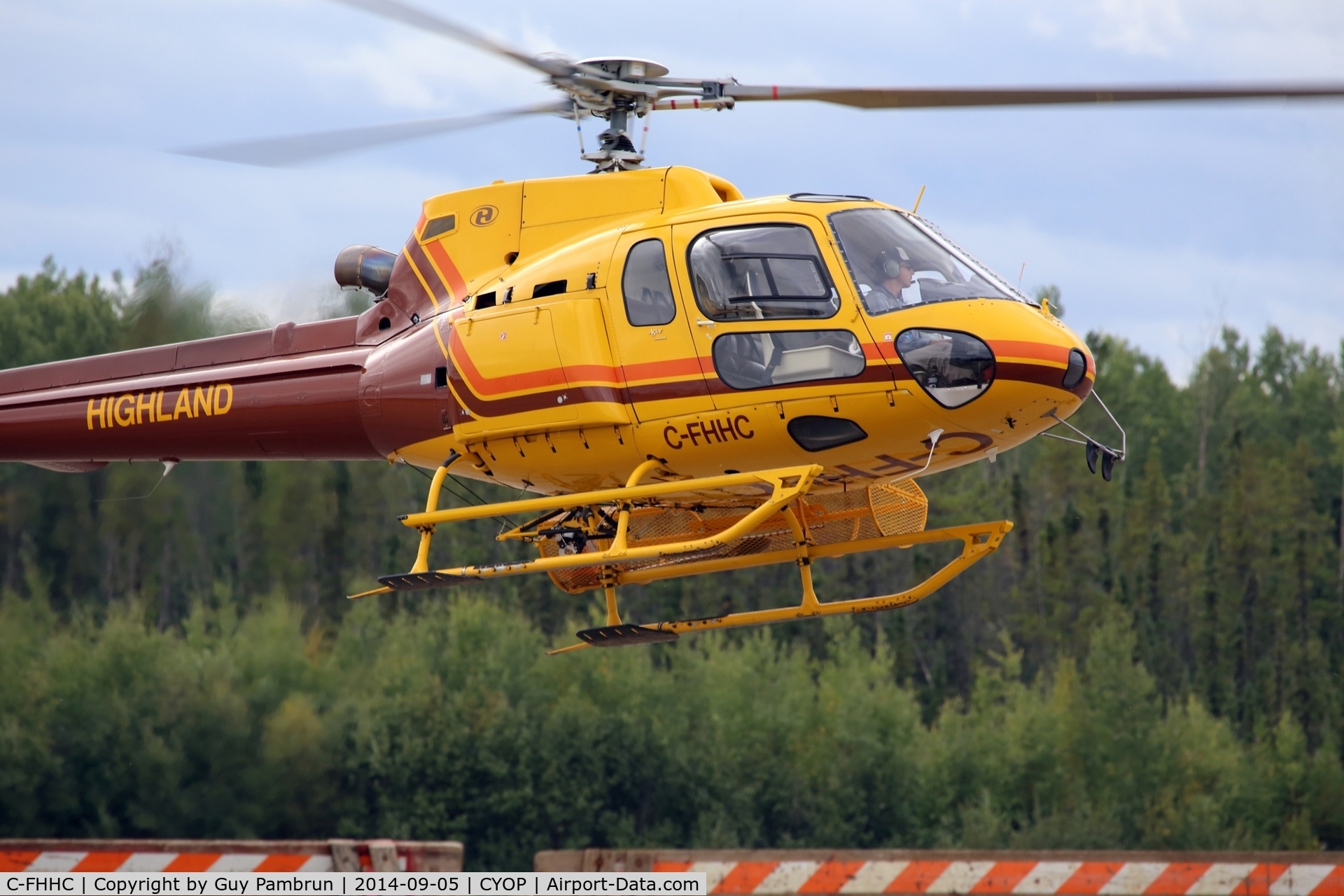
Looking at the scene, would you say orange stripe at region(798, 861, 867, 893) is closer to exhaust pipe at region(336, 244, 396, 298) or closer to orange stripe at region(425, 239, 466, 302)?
orange stripe at region(425, 239, 466, 302)

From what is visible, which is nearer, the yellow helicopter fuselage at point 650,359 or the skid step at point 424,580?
the yellow helicopter fuselage at point 650,359

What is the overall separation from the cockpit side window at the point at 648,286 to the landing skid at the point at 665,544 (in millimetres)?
885

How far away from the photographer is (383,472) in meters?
34.7

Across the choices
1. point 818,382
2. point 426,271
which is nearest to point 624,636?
point 818,382

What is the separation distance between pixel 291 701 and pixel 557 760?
728 centimetres

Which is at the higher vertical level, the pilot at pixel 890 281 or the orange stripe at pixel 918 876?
the pilot at pixel 890 281

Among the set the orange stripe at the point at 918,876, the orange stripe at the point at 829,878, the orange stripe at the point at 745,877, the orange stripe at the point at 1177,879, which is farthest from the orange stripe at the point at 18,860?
the orange stripe at the point at 1177,879

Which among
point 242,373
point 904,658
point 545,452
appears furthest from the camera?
point 904,658

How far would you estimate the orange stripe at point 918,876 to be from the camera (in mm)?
10484

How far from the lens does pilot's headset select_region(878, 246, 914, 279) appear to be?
9211mm

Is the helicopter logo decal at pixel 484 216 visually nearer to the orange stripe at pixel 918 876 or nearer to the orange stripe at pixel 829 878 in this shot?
the orange stripe at pixel 829 878

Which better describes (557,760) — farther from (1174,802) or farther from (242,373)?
(242,373)

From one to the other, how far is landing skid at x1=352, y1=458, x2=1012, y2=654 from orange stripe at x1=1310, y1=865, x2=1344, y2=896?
2.76 m

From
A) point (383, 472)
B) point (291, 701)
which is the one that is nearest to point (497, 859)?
point (291, 701)
